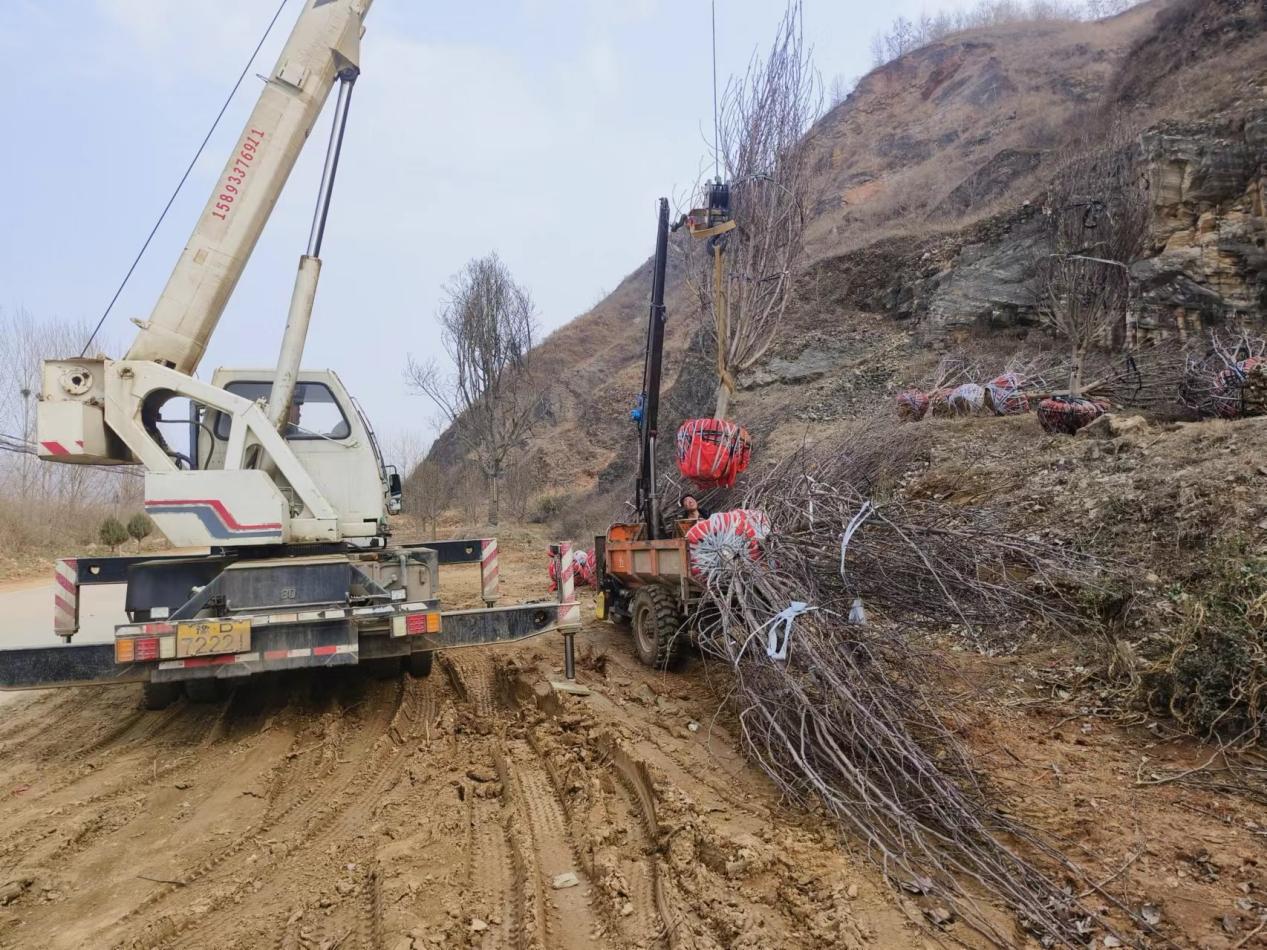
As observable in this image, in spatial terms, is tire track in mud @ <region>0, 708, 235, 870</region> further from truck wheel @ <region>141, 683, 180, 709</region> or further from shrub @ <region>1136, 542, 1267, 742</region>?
shrub @ <region>1136, 542, 1267, 742</region>

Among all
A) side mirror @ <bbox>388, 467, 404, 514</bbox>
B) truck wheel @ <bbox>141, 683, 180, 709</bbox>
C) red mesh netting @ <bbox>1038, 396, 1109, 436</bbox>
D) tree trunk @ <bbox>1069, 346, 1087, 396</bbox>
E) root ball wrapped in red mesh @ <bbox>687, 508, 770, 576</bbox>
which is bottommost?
truck wheel @ <bbox>141, 683, 180, 709</bbox>

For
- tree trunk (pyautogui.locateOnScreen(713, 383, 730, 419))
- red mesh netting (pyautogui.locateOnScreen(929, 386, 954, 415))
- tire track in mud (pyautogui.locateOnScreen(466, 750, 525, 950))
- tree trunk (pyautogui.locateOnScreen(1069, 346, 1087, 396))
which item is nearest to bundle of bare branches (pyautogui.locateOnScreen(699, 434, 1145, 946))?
tire track in mud (pyautogui.locateOnScreen(466, 750, 525, 950))

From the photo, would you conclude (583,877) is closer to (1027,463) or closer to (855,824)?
(855,824)

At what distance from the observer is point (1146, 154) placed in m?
14.3

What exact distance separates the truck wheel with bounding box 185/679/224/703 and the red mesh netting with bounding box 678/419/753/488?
4350mm

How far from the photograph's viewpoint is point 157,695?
6160mm

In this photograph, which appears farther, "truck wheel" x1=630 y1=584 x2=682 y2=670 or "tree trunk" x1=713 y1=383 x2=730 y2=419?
"tree trunk" x1=713 y1=383 x2=730 y2=419

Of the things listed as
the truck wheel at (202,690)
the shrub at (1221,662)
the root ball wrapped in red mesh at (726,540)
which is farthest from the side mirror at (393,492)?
the shrub at (1221,662)

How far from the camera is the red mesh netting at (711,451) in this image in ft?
23.0

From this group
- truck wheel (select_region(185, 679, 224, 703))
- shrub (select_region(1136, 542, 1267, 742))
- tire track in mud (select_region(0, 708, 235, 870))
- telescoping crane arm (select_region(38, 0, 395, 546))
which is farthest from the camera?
truck wheel (select_region(185, 679, 224, 703))

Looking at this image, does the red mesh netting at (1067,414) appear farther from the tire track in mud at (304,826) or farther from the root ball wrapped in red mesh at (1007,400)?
the tire track in mud at (304,826)

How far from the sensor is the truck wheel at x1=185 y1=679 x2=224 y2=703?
19.8 feet

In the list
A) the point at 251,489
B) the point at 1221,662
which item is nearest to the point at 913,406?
the point at 1221,662

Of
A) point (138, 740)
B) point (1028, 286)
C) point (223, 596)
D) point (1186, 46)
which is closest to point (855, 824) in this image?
point (223, 596)
